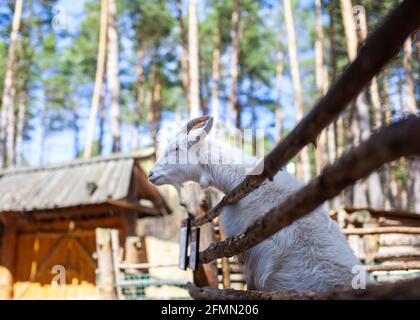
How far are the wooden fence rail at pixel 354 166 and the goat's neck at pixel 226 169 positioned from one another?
137 centimetres

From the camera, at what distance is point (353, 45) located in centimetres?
1039

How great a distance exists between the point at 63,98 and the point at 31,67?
736 centimetres

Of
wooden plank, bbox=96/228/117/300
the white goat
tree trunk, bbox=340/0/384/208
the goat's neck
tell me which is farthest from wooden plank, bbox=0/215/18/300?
the goat's neck

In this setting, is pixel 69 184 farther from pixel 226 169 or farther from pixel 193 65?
pixel 226 169

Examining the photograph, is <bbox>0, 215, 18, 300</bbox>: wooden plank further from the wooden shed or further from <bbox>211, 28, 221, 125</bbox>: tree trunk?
<bbox>211, 28, 221, 125</bbox>: tree trunk

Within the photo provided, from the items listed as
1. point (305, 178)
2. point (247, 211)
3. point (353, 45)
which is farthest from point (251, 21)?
point (247, 211)

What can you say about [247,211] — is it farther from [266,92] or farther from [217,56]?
[266,92]

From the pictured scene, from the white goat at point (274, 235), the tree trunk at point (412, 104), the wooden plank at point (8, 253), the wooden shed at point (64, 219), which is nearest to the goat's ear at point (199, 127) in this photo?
the white goat at point (274, 235)

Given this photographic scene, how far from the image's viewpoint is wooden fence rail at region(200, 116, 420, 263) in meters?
0.91

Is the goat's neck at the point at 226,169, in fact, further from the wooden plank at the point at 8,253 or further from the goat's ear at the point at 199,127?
the wooden plank at the point at 8,253

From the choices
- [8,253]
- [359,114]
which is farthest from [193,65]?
[8,253]

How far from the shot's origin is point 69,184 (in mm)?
10438
